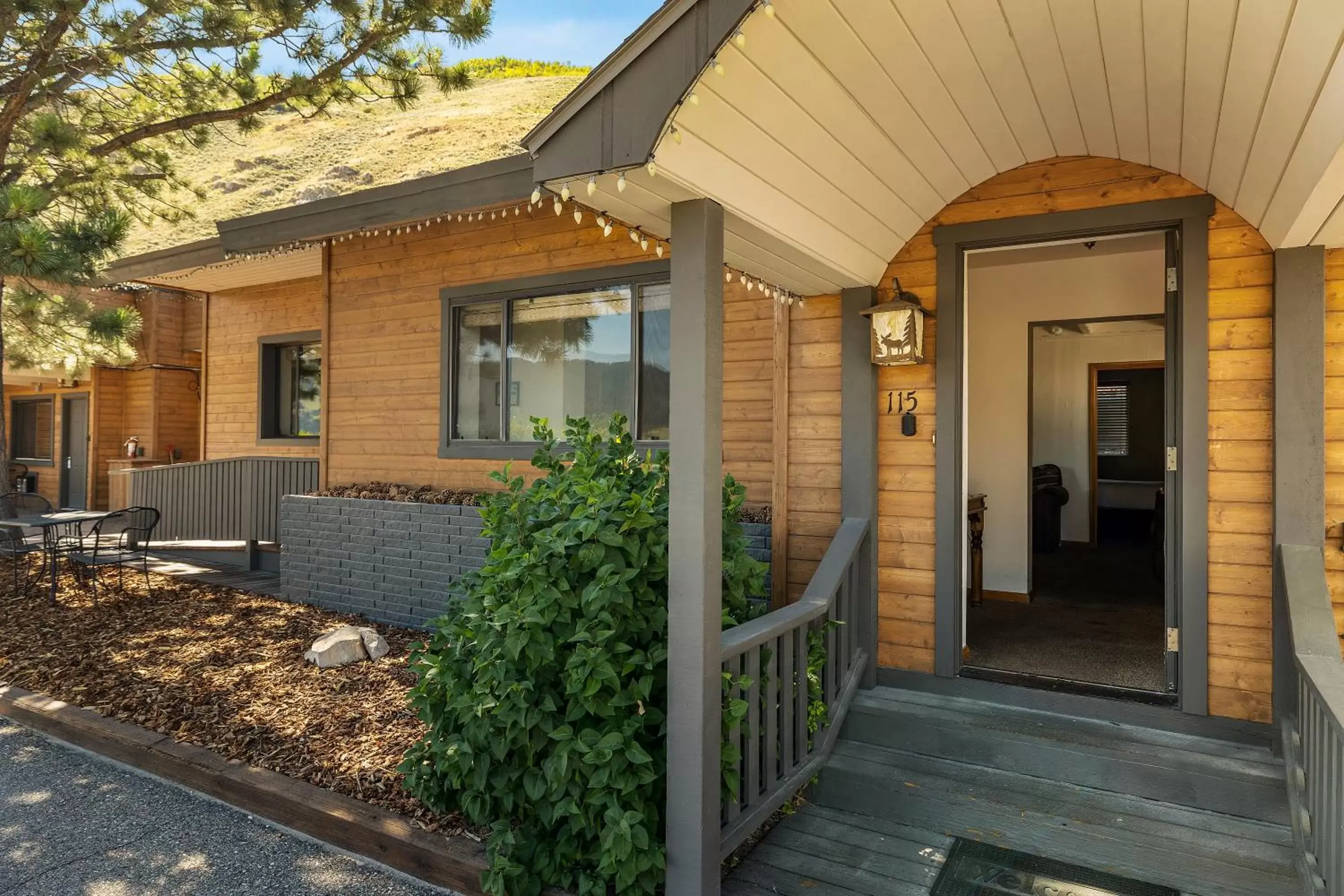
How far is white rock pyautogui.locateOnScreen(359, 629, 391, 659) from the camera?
4.82m

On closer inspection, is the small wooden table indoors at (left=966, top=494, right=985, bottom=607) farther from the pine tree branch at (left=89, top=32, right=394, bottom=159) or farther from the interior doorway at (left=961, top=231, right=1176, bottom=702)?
the pine tree branch at (left=89, top=32, right=394, bottom=159)

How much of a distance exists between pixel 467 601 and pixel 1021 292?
4625 mm

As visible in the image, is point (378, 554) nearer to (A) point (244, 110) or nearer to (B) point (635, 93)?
(A) point (244, 110)

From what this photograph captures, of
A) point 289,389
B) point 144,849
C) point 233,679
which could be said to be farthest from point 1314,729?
point 289,389

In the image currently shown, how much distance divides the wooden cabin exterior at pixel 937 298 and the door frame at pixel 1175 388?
0.01 metres

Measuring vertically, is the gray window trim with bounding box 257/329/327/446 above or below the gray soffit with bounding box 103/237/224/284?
below

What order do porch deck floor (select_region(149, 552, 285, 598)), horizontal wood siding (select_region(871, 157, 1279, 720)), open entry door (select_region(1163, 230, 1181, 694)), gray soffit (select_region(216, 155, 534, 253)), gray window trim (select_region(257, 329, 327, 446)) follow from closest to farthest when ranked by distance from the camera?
horizontal wood siding (select_region(871, 157, 1279, 720)), open entry door (select_region(1163, 230, 1181, 694)), gray soffit (select_region(216, 155, 534, 253)), porch deck floor (select_region(149, 552, 285, 598)), gray window trim (select_region(257, 329, 327, 446))

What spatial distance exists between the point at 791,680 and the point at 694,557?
0.82 m

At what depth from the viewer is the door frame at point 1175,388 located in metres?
2.87

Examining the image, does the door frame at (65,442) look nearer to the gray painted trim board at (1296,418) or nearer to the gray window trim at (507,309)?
the gray window trim at (507,309)

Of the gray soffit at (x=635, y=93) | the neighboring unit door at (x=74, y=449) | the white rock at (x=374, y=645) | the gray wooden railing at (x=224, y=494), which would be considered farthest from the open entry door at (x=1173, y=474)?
the neighboring unit door at (x=74, y=449)

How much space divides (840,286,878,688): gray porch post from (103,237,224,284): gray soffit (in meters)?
5.54

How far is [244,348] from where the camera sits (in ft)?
28.0

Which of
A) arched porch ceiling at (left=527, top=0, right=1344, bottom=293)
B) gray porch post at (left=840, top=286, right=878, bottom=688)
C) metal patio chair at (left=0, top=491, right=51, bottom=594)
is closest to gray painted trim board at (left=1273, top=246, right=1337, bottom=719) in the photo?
arched porch ceiling at (left=527, top=0, right=1344, bottom=293)
